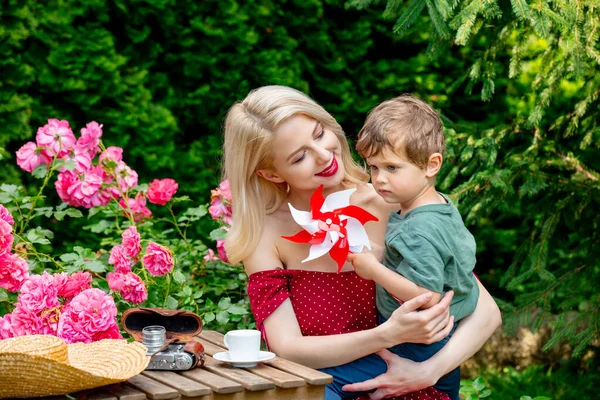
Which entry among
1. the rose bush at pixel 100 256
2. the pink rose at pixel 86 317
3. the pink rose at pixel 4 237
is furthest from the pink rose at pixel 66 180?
the pink rose at pixel 86 317

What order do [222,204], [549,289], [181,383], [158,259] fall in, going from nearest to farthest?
[181,383]
[158,259]
[222,204]
[549,289]

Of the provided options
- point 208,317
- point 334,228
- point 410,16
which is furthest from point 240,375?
point 410,16

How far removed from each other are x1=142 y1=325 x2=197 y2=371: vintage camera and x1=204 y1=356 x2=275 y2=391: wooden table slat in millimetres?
64

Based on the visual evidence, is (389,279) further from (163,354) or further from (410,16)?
(410,16)

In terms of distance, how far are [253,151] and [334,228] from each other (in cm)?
39

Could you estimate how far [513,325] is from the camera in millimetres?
3811

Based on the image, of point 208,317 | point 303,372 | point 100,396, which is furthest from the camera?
point 208,317

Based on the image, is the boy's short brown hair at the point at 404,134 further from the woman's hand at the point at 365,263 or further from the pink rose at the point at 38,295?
the pink rose at the point at 38,295

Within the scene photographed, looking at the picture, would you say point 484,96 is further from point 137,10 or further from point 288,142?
point 137,10

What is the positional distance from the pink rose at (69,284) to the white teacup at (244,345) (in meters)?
0.58

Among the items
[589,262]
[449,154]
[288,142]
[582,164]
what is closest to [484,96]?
[449,154]

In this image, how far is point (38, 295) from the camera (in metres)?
2.45

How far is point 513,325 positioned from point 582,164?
2.57ft

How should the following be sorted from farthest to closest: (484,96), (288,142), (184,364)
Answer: (484,96), (288,142), (184,364)
